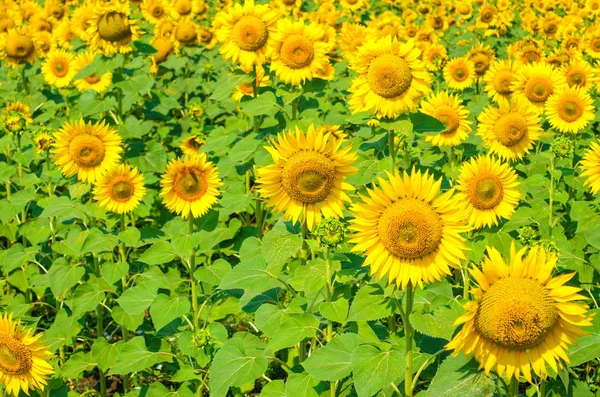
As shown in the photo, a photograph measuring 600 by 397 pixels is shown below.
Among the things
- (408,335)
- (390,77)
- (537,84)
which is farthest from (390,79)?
(537,84)

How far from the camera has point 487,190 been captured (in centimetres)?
394

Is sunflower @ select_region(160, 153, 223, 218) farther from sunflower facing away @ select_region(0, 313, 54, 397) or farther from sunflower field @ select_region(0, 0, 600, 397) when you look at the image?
sunflower facing away @ select_region(0, 313, 54, 397)

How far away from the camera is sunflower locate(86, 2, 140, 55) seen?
4934 mm

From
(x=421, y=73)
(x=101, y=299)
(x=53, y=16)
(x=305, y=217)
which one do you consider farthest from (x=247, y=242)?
(x=53, y=16)

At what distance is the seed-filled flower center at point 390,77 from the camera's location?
3.53 m

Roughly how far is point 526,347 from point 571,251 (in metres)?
1.81

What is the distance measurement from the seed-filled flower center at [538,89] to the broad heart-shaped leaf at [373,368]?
3631mm

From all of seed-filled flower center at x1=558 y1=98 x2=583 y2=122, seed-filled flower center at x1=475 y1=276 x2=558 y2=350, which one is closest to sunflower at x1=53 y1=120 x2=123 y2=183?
seed-filled flower center at x1=475 y1=276 x2=558 y2=350

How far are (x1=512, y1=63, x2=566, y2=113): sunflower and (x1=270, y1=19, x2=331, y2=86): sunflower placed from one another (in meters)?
2.12

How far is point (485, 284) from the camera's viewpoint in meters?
2.29

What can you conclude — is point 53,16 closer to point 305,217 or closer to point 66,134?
point 66,134

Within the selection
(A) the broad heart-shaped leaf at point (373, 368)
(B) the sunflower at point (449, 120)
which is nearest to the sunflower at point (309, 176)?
(A) the broad heart-shaped leaf at point (373, 368)

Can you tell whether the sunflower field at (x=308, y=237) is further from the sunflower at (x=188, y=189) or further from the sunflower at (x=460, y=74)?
the sunflower at (x=460, y=74)

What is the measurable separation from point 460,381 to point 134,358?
2094mm
